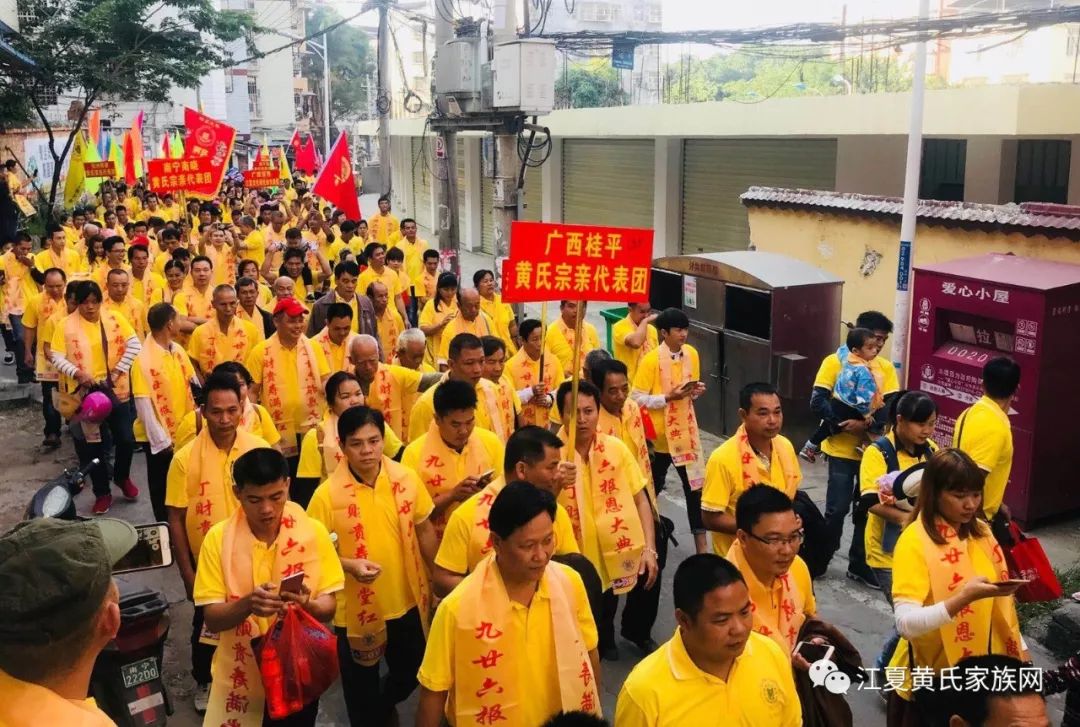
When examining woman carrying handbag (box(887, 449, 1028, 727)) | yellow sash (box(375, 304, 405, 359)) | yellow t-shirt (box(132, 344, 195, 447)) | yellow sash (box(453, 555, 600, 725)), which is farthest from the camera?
yellow sash (box(375, 304, 405, 359))

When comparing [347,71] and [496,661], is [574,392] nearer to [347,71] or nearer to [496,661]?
[496,661]

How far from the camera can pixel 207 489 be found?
4773 millimetres

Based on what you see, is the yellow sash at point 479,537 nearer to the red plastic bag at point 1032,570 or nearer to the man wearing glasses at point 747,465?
the man wearing glasses at point 747,465

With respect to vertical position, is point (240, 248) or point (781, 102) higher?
point (781, 102)

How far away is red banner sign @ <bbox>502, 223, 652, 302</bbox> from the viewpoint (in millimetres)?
5055

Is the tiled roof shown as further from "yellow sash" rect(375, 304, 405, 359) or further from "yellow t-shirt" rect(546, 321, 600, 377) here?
"yellow sash" rect(375, 304, 405, 359)

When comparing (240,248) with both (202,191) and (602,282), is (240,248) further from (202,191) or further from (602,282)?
(602,282)

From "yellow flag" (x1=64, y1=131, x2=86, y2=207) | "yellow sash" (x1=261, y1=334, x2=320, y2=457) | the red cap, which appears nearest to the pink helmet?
"yellow sash" (x1=261, y1=334, x2=320, y2=457)

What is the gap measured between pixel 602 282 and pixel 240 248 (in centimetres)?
960

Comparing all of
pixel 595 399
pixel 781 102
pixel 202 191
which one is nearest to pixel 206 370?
pixel 595 399

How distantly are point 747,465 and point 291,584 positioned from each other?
2.28m

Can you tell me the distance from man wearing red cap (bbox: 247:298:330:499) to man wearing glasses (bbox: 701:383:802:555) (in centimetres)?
311

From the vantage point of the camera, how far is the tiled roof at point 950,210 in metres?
8.66

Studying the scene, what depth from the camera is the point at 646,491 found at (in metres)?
5.40
